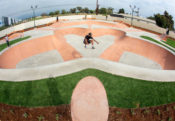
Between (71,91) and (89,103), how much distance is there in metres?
1.84

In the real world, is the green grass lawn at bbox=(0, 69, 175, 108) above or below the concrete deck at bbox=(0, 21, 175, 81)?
below

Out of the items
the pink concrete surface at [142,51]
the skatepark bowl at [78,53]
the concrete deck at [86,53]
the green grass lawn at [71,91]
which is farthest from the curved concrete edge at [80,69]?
the pink concrete surface at [142,51]

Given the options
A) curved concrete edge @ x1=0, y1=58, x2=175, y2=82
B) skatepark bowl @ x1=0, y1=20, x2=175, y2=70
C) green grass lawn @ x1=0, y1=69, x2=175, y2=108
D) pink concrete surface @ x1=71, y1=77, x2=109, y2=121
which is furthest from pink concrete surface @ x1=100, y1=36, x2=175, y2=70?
pink concrete surface @ x1=71, y1=77, x2=109, y2=121

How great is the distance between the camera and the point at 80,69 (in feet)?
30.6

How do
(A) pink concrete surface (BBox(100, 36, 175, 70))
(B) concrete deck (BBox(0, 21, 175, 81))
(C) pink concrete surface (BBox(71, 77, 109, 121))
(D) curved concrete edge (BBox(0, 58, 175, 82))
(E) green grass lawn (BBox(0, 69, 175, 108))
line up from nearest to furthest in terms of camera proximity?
(C) pink concrete surface (BBox(71, 77, 109, 121)), (E) green grass lawn (BBox(0, 69, 175, 108)), (D) curved concrete edge (BBox(0, 58, 175, 82)), (B) concrete deck (BBox(0, 21, 175, 81)), (A) pink concrete surface (BBox(100, 36, 175, 70))

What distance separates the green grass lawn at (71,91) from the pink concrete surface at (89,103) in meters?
0.92

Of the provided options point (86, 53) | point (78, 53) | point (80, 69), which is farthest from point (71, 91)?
point (86, 53)

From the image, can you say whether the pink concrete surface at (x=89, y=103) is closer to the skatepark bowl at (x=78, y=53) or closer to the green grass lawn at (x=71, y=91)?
the green grass lawn at (x=71, y=91)

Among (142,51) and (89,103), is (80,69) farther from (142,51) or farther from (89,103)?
(142,51)

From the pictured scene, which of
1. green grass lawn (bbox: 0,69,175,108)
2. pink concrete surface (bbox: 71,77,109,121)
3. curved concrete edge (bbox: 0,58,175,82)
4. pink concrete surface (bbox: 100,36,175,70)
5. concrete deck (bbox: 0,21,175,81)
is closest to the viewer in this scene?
pink concrete surface (bbox: 71,77,109,121)

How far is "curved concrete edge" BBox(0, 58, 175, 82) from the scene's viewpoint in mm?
8656

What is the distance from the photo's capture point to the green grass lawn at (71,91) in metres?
6.89

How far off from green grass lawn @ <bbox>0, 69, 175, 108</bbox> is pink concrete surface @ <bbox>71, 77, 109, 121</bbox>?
917 mm

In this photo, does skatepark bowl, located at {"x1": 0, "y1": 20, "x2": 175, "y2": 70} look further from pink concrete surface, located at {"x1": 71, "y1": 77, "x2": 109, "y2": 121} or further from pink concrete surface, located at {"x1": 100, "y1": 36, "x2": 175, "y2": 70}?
pink concrete surface, located at {"x1": 71, "y1": 77, "x2": 109, "y2": 121}
